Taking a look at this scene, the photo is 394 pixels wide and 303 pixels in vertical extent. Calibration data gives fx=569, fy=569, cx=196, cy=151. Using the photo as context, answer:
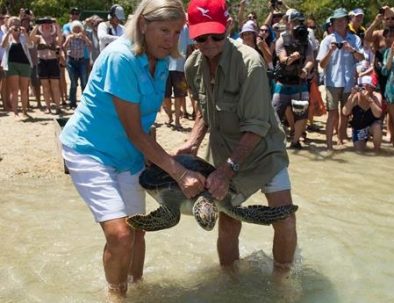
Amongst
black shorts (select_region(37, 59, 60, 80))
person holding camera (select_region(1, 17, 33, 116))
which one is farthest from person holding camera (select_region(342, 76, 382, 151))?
person holding camera (select_region(1, 17, 33, 116))

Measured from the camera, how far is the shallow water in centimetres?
347

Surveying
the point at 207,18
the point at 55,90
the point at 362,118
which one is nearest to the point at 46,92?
the point at 55,90

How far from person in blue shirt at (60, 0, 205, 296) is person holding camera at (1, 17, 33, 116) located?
6447mm

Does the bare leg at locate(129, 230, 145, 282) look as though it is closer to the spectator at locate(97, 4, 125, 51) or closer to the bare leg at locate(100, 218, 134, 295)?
the bare leg at locate(100, 218, 134, 295)

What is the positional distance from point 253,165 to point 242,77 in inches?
20.1

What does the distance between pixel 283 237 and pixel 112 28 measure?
6673 mm

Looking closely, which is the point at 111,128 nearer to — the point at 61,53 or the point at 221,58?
the point at 221,58

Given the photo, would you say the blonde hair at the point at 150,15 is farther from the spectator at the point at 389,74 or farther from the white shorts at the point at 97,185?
the spectator at the point at 389,74

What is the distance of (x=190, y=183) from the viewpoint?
282 centimetres

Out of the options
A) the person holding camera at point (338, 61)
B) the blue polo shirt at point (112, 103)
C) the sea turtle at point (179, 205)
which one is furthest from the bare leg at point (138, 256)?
the person holding camera at point (338, 61)

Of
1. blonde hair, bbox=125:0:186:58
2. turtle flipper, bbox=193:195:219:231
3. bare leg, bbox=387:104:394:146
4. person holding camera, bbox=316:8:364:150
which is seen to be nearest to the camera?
blonde hair, bbox=125:0:186:58

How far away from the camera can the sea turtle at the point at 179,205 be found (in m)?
2.88

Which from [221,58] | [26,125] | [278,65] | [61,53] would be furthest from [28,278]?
[61,53]

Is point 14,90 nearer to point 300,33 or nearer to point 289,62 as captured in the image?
point 289,62
